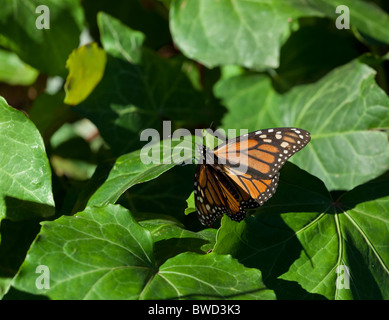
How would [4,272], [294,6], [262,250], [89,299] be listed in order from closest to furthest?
[89,299], [262,250], [4,272], [294,6]

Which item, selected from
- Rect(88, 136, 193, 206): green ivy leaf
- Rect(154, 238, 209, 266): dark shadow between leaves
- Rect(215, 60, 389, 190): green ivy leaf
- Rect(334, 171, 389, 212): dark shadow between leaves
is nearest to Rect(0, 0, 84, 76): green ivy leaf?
Rect(88, 136, 193, 206): green ivy leaf

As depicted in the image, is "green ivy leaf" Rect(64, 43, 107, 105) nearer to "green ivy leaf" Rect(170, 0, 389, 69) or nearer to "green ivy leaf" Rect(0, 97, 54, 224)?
"green ivy leaf" Rect(170, 0, 389, 69)

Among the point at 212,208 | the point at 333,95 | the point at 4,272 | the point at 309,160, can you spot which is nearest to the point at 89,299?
the point at 212,208

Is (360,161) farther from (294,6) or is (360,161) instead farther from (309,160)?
(294,6)

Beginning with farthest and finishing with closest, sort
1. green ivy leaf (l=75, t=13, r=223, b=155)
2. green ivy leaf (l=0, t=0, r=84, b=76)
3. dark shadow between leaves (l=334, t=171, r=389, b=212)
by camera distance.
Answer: green ivy leaf (l=75, t=13, r=223, b=155), green ivy leaf (l=0, t=0, r=84, b=76), dark shadow between leaves (l=334, t=171, r=389, b=212)

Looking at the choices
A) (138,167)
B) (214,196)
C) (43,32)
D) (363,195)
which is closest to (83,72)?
(43,32)

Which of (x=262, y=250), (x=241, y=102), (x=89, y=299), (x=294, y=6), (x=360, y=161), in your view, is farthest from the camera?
(x=241, y=102)

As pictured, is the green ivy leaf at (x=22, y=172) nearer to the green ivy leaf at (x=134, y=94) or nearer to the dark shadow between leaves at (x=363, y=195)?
the green ivy leaf at (x=134, y=94)
